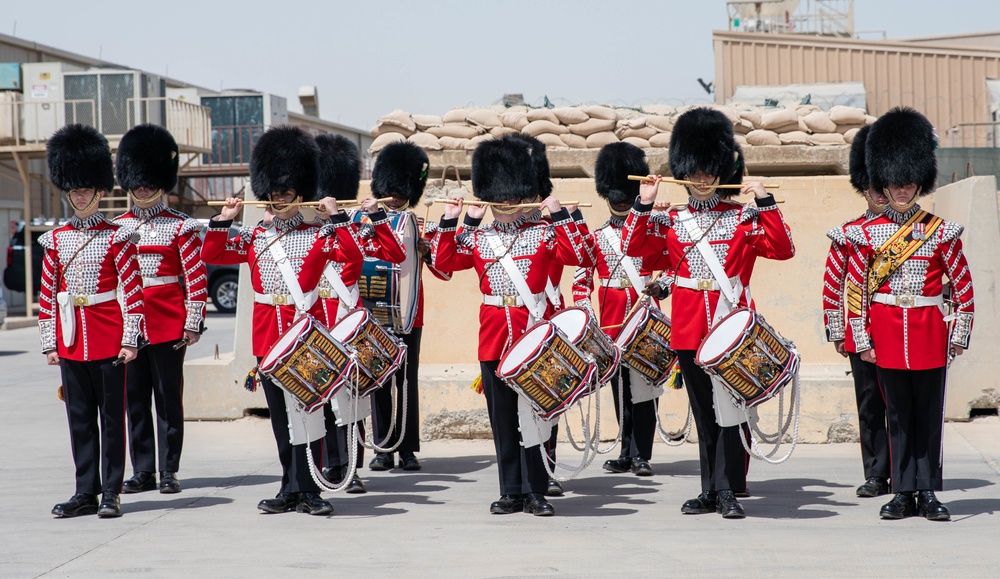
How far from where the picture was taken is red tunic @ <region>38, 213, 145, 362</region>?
19.7 feet

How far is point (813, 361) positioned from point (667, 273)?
2773mm

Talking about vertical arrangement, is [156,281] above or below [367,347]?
above

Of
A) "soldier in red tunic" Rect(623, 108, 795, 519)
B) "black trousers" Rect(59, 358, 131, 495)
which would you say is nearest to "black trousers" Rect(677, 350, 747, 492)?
"soldier in red tunic" Rect(623, 108, 795, 519)

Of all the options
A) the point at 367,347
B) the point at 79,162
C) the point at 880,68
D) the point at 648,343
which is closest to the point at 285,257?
the point at 367,347

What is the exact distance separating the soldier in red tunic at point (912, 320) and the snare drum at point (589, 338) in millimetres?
1138

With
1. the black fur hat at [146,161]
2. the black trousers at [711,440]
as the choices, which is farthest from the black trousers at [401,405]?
the black trousers at [711,440]

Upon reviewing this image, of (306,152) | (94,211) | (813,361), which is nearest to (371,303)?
(306,152)

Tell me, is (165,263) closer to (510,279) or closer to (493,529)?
(510,279)

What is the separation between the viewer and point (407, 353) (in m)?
7.38

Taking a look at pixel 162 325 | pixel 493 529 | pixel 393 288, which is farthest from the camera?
pixel 393 288

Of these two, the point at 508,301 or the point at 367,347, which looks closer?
the point at 508,301

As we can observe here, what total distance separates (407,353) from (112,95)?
17.5m

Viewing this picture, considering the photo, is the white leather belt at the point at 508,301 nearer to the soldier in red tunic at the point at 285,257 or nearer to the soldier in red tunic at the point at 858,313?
the soldier in red tunic at the point at 285,257

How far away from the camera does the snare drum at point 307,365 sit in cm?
569
